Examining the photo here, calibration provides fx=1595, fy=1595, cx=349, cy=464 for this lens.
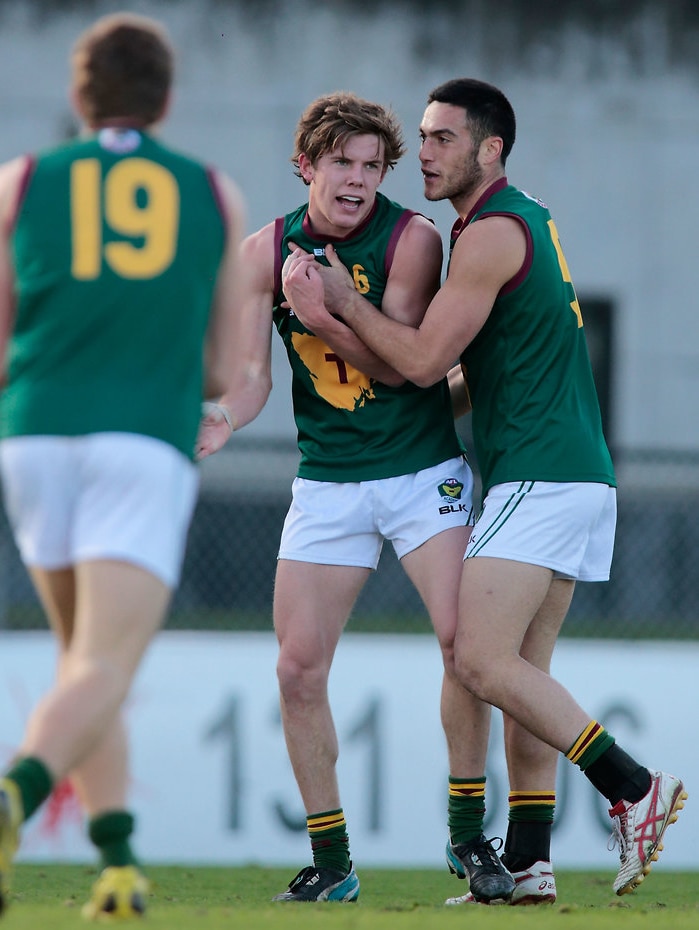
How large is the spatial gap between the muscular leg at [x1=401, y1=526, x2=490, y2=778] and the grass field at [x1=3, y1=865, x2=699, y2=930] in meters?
0.50

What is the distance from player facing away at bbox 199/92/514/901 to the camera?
5168mm

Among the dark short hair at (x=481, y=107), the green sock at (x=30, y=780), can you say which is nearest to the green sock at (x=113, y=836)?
the green sock at (x=30, y=780)

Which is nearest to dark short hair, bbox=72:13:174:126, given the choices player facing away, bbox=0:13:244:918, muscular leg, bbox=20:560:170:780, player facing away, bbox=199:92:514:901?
player facing away, bbox=0:13:244:918

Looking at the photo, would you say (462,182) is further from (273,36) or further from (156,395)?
(273,36)

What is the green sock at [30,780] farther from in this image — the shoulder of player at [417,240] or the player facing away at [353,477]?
the shoulder of player at [417,240]

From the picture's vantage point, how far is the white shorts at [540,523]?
4.92 meters

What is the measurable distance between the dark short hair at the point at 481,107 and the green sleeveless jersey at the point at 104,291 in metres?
1.80

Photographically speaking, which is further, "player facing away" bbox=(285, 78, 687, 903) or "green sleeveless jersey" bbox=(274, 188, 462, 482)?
"green sleeveless jersey" bbox=(274, 188, 462, 482)

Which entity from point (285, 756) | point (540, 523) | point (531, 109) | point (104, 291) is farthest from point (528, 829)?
point (531, 109)

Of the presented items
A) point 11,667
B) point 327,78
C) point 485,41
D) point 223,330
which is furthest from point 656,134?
point 223,330

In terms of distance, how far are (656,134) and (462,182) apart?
11.3 metres

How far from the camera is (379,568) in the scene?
40.7ft

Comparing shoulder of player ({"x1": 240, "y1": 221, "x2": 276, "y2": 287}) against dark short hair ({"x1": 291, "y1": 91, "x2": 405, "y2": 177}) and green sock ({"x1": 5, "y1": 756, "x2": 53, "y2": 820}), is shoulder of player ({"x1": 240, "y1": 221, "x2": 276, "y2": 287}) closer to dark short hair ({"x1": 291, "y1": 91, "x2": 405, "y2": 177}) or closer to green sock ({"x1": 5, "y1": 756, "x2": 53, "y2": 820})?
dark short hair ({"x1": 291, "y1": 91, "x2": 405, "y2": 177})

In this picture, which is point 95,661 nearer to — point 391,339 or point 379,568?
point 391,339
